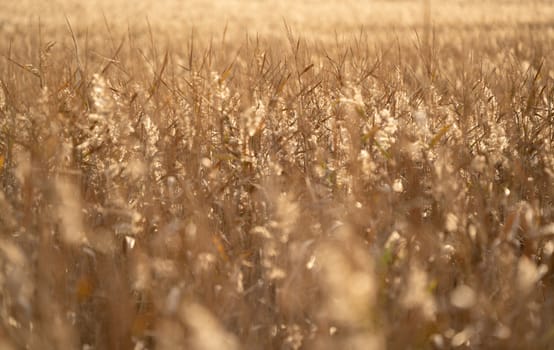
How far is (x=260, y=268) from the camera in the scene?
115 cm

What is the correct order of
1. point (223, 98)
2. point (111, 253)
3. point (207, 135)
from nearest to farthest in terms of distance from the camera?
point (111, 253)
point (223, 98)
point (207, 135)

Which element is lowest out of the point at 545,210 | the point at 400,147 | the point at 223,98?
the point at 545,210

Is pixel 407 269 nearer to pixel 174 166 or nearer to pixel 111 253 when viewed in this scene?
pixel 111 253

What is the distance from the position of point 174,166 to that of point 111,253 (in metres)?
0.32

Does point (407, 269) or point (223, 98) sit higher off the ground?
point (223, 98)

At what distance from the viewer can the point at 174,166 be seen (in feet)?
4.56

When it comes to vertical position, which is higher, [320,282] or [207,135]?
[207,135]

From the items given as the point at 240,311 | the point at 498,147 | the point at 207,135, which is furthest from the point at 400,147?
the point at 240,311

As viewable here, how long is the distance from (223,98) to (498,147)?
591mm

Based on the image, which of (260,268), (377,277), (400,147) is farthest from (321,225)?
(400,147)

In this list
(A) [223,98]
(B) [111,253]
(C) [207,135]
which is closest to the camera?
(B) [111,253]

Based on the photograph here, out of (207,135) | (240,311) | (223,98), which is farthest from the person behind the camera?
(207,135)

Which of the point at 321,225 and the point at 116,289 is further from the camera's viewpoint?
the point at 321,225

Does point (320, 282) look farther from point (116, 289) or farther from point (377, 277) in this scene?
point (116, 289)
